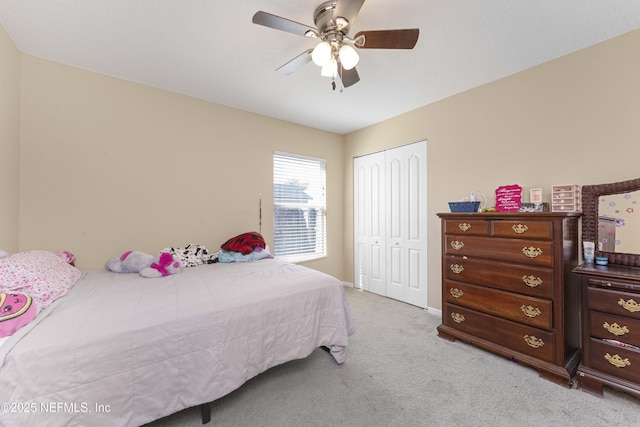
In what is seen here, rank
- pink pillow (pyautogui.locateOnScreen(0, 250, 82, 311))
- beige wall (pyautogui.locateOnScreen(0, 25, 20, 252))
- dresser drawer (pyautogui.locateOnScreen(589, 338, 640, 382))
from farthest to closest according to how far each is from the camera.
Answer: beige wall (pyautogui.locateOnScreen(0, 25, 20, 252)), dresser drawer (pyautogui.locateOnScreen(589, 338, 640, 382)), pink pillow (pyautogui.locateOnScreen(0, 250, 82, 311))

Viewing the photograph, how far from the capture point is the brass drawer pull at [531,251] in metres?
2.01

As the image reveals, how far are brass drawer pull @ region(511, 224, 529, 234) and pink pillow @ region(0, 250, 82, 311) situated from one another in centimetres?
327

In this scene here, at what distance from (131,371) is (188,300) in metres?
0.44

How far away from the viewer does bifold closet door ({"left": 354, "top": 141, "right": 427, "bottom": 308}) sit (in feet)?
11.1

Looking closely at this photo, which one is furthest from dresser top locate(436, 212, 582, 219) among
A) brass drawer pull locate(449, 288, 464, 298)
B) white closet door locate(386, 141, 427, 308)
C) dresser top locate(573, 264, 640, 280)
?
white closet door locate(386, 141, 427, 308)

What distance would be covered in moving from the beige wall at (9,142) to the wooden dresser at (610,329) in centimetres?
429

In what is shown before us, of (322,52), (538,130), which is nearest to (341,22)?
(322,52)

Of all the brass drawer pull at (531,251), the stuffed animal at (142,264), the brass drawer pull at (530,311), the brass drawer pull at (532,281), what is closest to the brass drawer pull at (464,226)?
the brass drawer pull at (531,251)

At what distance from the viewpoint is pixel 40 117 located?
2266 mm

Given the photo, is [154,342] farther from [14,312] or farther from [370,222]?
[370,222]

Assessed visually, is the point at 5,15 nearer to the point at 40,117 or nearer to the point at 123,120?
the point at 40,117

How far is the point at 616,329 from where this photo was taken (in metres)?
1.71

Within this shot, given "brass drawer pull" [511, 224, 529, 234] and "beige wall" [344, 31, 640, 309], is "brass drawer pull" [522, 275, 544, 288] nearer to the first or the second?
"brass drawer pull" [511, 224, 529, 234]

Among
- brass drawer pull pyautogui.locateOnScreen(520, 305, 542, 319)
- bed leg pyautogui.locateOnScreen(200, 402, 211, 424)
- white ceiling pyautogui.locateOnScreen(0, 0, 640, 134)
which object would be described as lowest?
bed leg pyautogui.locateOnScreen(200, 402, 211, 424)
